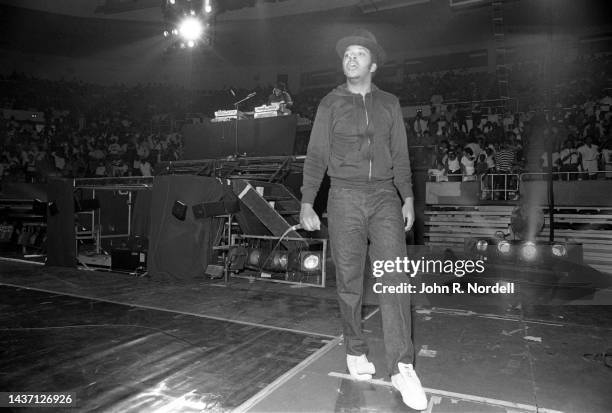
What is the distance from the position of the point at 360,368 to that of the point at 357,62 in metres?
1.77

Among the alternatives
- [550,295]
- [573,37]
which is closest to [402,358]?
[550,295]

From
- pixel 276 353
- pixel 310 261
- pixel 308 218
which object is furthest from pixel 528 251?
pixel 308 218

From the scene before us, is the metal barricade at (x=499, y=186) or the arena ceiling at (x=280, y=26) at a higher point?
the arena ceiling at (x=280, y=26)

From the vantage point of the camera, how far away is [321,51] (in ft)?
68.4

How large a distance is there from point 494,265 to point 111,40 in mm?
21923

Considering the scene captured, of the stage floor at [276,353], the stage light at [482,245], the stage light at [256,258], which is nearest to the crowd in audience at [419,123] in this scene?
the stage light at [482,245]

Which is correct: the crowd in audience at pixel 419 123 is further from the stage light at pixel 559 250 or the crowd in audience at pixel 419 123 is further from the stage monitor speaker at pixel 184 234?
the stage monitor speaker at pixel 184 234

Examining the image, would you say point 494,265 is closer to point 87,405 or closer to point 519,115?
point 87,405

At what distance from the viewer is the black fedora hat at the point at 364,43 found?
241cm

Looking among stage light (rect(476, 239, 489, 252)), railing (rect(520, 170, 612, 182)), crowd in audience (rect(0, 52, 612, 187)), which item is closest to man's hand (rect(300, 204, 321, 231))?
stage light (rect(476, 239, 489, 252))

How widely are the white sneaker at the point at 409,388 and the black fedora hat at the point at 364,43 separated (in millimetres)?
1747

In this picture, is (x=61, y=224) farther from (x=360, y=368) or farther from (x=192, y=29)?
(x=192, y=29)

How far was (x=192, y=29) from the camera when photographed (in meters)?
12.6

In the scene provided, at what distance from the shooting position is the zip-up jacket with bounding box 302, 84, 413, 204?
2.39 metres
